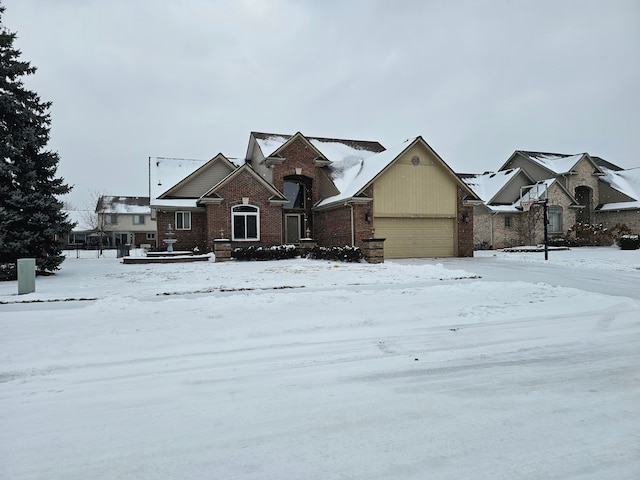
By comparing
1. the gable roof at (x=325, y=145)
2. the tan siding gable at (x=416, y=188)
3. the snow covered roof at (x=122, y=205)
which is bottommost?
the tan siding gable at (x=416, y=188)

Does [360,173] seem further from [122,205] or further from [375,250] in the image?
[122,205]

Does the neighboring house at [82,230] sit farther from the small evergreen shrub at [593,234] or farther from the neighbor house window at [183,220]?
the small evergreen shrub at [593,234]

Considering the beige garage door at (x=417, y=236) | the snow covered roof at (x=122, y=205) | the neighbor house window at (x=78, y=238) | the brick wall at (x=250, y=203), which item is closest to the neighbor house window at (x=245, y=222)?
the brick wall at (x=250, y=203)

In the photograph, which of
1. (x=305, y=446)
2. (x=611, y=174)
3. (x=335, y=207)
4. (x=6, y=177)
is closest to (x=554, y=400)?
(x=305, y=446)

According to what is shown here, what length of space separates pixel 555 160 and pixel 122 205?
51.8 m

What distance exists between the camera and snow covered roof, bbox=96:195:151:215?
55.7 metres

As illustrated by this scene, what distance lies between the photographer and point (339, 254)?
1795 centimetres

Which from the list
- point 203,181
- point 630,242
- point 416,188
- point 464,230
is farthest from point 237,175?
point 630,242

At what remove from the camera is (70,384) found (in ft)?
14.5

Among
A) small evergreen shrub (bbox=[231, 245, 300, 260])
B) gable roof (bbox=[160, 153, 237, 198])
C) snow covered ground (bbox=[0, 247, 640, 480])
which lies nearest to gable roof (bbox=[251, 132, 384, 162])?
gable roof (bbox=[160, 153, 237, 198])

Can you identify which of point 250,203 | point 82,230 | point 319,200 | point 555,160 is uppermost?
point 555,160

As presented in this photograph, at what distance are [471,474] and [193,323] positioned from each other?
5.20 meters

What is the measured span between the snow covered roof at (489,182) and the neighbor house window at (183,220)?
64.3ft

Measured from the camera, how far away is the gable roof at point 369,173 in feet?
68.4
